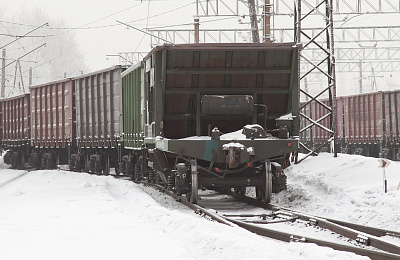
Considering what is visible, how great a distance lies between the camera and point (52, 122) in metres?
28.4

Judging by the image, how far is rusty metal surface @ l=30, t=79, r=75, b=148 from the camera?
86.2 ft

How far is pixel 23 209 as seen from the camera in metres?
11.0

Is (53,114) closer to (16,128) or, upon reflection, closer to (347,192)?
(16,128)

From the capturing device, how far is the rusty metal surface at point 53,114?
26.3 metres

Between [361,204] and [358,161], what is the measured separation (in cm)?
416

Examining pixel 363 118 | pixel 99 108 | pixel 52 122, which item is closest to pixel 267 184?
pixel 99 108

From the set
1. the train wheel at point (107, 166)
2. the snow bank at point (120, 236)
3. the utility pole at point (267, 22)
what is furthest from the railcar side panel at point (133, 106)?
the utility pole at point (267, 22)

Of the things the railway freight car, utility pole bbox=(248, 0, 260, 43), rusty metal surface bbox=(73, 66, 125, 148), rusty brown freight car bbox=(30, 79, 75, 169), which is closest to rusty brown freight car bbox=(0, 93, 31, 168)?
rusty brown freight car bbox=(30, 79, 75, 169)

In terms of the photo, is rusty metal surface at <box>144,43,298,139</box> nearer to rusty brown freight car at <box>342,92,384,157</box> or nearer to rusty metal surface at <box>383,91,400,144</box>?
rusty metal surface at <box>383,91,400,144</box>

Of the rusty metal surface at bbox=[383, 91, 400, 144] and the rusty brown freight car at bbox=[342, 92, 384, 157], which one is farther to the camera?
the rusty brown freight car at bbox=[342, 92, 384, 157]

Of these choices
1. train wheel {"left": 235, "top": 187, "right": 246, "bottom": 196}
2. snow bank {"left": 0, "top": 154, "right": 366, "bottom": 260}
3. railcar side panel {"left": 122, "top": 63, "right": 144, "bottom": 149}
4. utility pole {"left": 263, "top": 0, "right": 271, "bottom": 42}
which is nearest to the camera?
snow bank {"left": 0, "top": 154, "right": 366, "bottom": 260}

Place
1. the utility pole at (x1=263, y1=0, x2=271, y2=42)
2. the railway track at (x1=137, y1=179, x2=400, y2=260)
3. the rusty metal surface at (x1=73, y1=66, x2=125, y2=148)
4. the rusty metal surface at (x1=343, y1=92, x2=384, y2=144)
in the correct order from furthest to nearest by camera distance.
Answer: the rusty metal surface at (x1=343, y1=92, x2=384, y2=144), the utility pole at (x1=263, y1=0, x2=271, y2=42), the rusty metal surface at (x1=73, y1=66, x2=125, y2=148), the railway track at (x1=137, y1=179, x2=400, y2=260)

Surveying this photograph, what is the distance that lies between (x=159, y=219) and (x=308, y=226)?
2128 mm

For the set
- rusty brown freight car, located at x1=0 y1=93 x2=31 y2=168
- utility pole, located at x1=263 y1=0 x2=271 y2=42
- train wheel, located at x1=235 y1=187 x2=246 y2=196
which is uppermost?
utility pole, located at x1=263 y1=0 x2=271 y2=42
